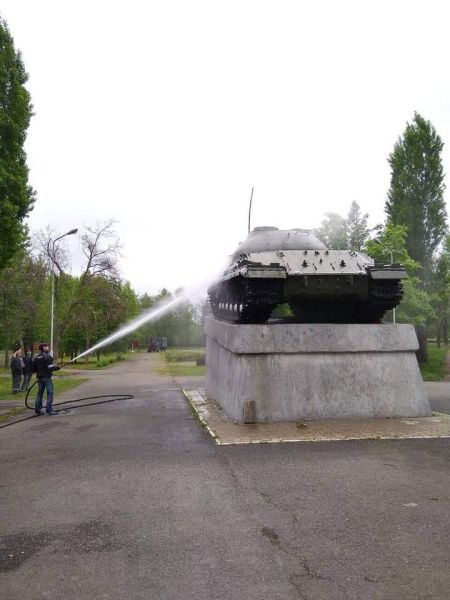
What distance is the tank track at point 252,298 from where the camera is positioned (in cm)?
890

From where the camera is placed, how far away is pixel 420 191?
Result: 104ft

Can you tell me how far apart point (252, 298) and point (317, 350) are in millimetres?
1563

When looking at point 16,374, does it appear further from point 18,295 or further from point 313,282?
point 18,295

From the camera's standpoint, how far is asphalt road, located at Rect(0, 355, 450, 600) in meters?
3.40

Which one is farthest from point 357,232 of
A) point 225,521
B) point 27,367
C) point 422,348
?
point 225,521

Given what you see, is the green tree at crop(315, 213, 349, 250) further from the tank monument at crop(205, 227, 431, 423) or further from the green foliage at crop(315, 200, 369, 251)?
the tank monument at crop(205, 227, 431, 423)

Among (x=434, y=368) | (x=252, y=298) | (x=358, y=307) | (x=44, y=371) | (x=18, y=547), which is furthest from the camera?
(x=434, y=368)

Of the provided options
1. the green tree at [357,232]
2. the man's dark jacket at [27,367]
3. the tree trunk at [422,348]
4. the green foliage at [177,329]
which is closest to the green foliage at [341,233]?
the green tree at [357,232]

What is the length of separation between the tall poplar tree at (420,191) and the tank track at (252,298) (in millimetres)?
23314

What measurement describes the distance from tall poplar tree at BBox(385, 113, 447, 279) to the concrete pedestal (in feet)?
75.8

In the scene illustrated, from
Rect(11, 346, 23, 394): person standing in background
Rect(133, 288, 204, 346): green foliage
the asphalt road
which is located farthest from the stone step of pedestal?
Rect(133, 288, 204, 346): green foliage

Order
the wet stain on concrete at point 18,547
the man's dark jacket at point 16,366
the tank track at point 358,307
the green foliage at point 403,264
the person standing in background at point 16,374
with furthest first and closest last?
1. the green foliage at point 403,264
2. the man's dark jacket at point 16,366
3. the person standing in background at point 16,374
4. the tank track at point 358,307
5. the wet stain on concrete at point 18,547

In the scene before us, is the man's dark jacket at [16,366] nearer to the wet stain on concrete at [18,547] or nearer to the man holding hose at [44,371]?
the man holding hose at [44,371]

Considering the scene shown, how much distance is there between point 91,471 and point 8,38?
39.1ft
